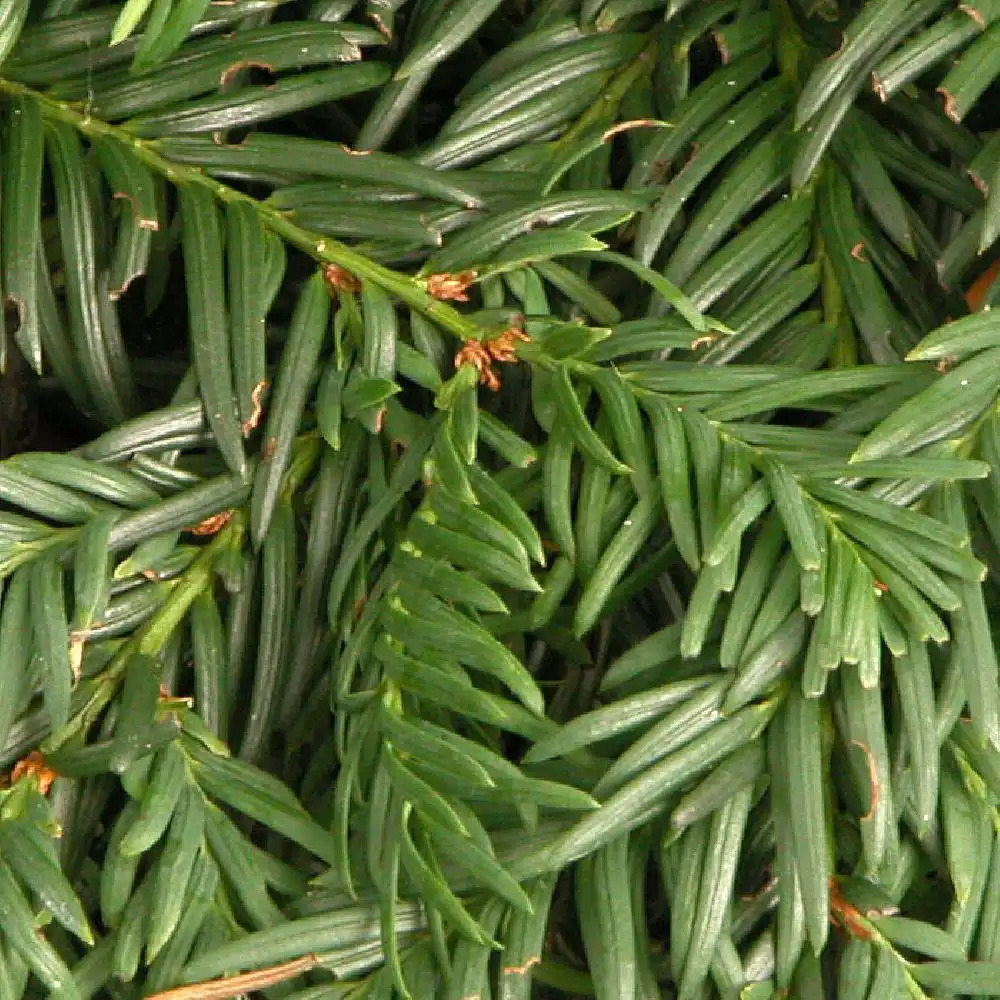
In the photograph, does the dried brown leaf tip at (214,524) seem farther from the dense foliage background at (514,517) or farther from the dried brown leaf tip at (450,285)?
the dried brown leaf tip at (450,285)

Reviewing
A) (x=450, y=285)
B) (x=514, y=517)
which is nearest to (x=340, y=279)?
(x=450, y=285)

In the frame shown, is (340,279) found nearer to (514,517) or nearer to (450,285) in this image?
(450,285)

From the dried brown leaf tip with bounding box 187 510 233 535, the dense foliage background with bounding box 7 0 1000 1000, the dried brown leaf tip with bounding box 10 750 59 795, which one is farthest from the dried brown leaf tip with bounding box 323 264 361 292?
the dried brown leaf tip with bounding box 10 750 59 795

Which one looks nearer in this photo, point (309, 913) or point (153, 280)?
point (309, 913)

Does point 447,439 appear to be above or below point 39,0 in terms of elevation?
below

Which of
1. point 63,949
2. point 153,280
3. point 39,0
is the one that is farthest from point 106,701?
point 39,0

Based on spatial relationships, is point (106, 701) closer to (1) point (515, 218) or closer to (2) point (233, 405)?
(2) point (233, 405)

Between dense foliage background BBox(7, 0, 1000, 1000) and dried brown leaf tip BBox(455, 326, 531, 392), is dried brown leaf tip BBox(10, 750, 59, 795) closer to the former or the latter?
dense foliage background BBox(7, 0, 1000, 1000)
